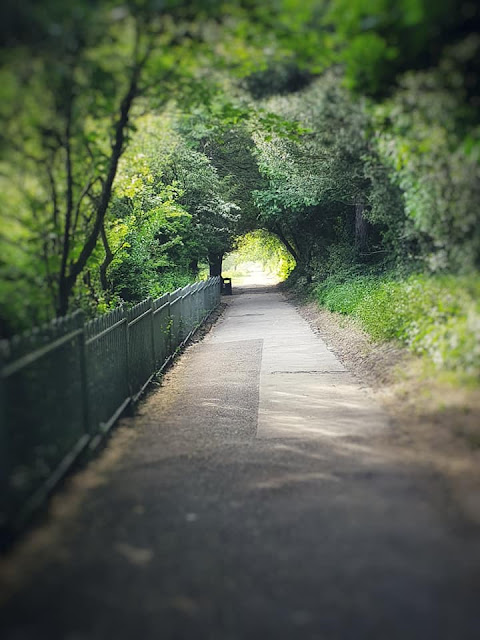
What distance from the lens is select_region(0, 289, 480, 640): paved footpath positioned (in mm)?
3326

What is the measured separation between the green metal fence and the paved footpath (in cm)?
47

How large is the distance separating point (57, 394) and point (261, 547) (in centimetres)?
246

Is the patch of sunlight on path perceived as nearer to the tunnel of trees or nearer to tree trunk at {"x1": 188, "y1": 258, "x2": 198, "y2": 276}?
tree trunk at {"x1": 188, "y1": 258, "x2": 198, "y2": 276}

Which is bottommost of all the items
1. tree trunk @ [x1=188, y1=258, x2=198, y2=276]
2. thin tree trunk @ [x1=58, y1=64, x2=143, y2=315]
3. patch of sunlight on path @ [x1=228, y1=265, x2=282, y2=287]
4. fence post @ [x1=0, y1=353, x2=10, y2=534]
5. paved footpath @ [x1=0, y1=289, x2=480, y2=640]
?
patch of sunlight on path @ [x1=228, y1=265, x2=282, y2=287]

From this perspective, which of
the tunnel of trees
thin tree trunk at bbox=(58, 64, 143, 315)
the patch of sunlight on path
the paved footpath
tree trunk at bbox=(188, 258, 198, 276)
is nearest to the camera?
the paved footpath

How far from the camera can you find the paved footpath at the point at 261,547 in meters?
3.33

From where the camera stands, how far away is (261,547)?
170 inches

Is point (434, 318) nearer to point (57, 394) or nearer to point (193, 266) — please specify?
point (57, 394)

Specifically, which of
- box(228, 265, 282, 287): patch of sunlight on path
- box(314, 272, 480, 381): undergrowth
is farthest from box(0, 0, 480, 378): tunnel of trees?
box(228, 265, 282, 287): patch of sunlight on path

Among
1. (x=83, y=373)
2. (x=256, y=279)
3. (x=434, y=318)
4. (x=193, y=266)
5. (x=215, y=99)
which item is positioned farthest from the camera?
(x=256, y=279)

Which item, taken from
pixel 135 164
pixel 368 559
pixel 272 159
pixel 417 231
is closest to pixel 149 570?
pixel 368 559

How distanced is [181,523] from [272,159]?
1536cm

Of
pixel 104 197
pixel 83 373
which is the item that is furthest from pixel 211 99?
pixel 83 373

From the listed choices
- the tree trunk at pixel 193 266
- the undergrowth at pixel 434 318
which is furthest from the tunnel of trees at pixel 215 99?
the tree trunk at pixel 193 266
